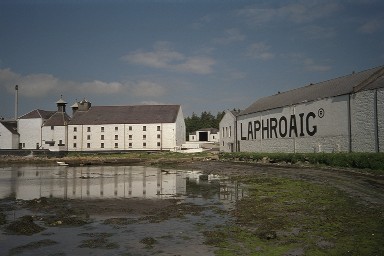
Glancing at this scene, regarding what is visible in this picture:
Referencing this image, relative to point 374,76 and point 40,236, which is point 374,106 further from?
point 40,236

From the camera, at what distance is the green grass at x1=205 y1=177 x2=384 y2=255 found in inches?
363

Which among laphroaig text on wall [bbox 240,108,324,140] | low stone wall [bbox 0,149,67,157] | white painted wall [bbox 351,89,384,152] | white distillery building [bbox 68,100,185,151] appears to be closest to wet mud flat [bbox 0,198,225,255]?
→ white painted wall [bbox 351,89,384,152]

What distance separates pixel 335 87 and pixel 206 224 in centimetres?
3490

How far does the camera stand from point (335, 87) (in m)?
42.0

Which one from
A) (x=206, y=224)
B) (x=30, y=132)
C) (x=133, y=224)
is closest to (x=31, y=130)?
(x=30, y=132)

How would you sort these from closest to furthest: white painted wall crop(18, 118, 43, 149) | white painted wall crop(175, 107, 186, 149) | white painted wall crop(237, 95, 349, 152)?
1. white painted wall crop(237, 95, 349, 152)
2. white painted wall crop(175, 107, 186, 149)
3. white painted wall crop(18, 118, 43, 149)

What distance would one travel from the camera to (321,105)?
4094cm

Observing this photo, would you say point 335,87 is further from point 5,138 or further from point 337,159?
point 5,138

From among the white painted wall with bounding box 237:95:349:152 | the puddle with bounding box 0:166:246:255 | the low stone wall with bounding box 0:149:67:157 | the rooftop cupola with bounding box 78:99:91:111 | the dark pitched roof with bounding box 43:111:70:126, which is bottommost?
the puddle with bounding box 0:166:246:255

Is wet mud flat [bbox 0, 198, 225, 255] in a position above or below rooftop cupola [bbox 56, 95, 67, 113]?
below

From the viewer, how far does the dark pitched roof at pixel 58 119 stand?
3433 inches

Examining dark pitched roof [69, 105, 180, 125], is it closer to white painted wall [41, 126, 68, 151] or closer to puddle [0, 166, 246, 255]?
white painted wall [41, 126, 68, 151]

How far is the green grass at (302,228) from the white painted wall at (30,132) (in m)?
81.3

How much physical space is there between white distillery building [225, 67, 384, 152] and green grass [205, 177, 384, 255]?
19.2 metres
